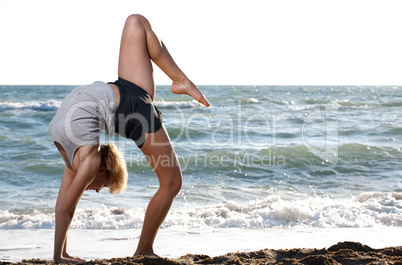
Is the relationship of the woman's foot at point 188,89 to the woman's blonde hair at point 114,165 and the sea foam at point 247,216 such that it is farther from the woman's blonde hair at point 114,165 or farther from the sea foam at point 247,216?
the sea foam at point 247,216

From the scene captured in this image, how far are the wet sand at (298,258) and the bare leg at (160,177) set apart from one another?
14cm

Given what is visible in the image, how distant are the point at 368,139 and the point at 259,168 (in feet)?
13.6

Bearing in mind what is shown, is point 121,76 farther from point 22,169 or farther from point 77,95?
point 22,169

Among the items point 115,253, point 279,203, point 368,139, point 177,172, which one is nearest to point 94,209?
point 115,253

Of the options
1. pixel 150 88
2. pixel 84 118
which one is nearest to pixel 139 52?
pixel 150 88

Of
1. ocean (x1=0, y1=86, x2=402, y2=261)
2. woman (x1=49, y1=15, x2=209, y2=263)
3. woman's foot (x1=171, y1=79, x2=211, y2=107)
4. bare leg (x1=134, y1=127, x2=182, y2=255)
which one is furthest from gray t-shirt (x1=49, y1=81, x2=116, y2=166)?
ocean (x1=0, y1=86, x2=402, y2=261)

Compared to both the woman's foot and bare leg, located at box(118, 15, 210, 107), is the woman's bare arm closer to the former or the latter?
bare leg, located at box(118, 15, 210, 107)

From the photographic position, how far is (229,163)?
7512 millimetres

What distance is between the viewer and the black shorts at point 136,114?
7.40 ft

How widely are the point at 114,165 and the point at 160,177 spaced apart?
0.28 metres

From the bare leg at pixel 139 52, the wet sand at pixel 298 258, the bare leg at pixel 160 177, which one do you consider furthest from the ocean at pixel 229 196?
the bare leg at pixel 139 52

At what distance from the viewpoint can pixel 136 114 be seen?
2260 mm

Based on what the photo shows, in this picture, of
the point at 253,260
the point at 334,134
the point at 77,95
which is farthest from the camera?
the point at 334,134

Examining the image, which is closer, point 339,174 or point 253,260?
point 253,260
